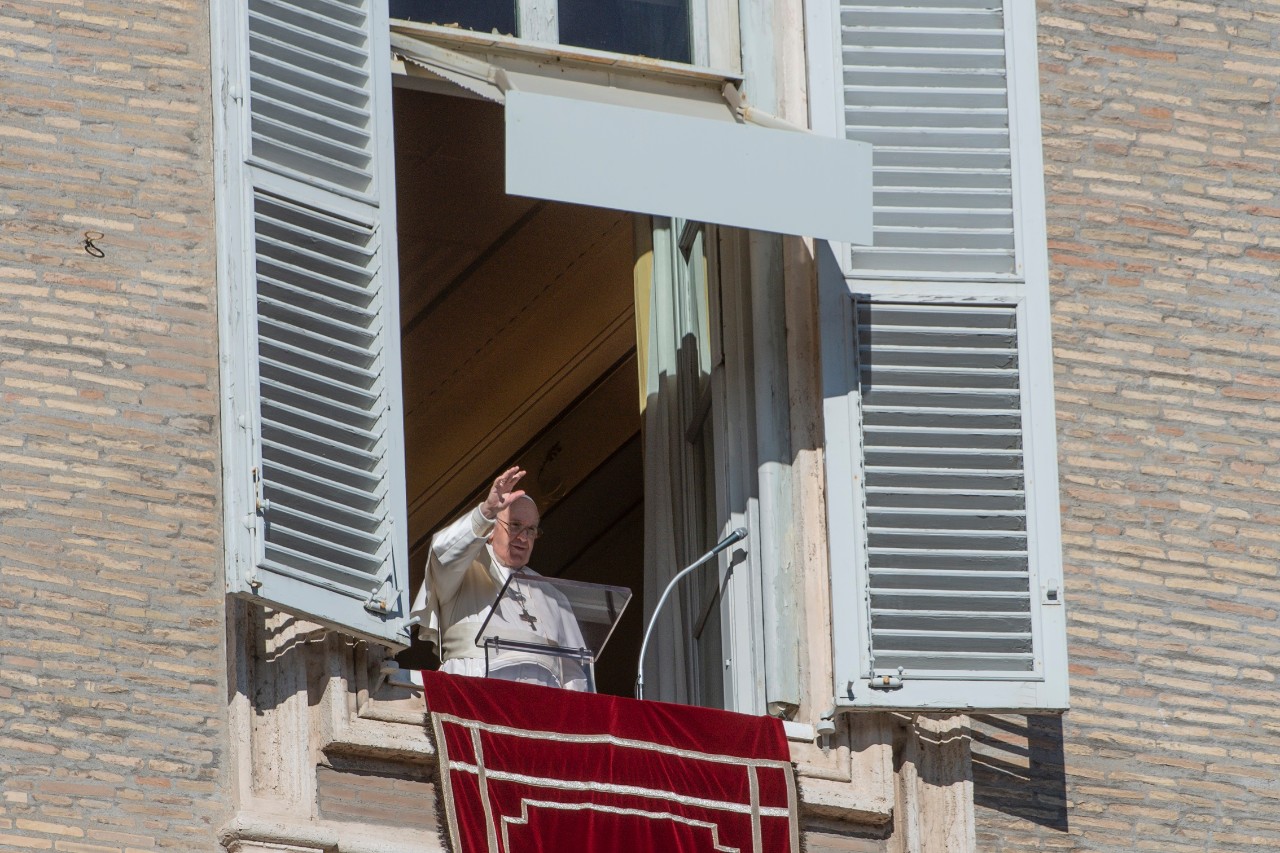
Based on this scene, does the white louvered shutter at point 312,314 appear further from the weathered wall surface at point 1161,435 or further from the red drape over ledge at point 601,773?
the weathered wall surface at point 1161,435

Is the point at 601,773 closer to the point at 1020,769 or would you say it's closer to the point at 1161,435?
the point at 1020,769

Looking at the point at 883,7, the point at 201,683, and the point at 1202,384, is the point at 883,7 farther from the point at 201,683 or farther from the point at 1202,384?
the point at 201,683

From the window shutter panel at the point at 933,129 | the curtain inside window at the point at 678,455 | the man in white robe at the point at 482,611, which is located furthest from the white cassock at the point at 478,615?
the window shutter panel at the point at 933,129

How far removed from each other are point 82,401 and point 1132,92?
358 centimetres

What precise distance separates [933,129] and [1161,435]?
1.18 m

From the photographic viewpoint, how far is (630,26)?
35.2 feet

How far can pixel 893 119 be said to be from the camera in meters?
10.4

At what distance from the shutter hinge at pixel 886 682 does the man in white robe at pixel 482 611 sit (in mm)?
942

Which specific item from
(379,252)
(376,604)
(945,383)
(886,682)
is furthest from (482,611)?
(945,383)

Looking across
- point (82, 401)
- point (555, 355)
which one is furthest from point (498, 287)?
point (82, 401)

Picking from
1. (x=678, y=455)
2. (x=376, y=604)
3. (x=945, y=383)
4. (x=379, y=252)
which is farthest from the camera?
(x=678, y=455)

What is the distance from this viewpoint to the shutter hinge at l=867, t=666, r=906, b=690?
9680mm

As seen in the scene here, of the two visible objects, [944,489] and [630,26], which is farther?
[630,26]

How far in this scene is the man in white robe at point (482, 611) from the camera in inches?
395
